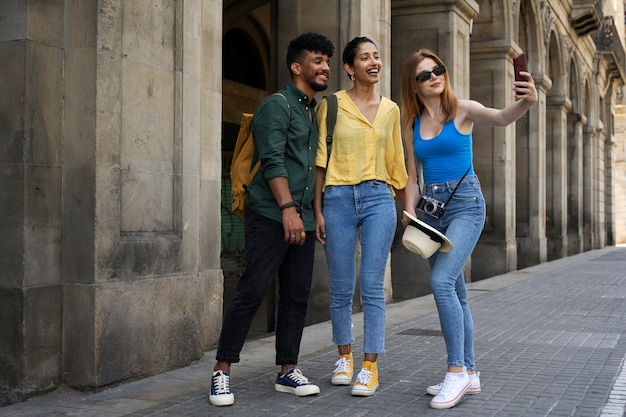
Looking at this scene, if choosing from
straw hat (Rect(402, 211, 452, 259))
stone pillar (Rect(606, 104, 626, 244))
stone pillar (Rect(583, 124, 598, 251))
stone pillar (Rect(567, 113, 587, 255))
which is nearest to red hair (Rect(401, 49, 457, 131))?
straw hat (Rect(402, 211, 452, 259))

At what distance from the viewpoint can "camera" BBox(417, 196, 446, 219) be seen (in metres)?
5.36

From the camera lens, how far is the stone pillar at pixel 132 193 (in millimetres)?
5469

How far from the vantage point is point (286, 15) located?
396 inches

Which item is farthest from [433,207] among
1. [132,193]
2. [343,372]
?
[132,193]

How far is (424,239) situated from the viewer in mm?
5164

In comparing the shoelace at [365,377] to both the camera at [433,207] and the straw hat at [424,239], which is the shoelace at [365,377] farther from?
the camera at [433,207]

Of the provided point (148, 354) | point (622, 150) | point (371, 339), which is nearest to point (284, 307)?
point (371, 339)

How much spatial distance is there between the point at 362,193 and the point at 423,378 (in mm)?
1375

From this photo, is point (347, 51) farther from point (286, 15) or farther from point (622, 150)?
point (622, 150)

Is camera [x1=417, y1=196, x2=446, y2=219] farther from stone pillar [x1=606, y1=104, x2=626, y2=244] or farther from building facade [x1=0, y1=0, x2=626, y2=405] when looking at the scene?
stone pillar [x1=606, y1=104, x2=626, y2=244]

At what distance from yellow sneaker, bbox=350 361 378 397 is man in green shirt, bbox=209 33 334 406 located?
24 centimetres

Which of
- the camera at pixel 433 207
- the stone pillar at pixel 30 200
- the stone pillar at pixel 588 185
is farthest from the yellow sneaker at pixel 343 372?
the stone pillar at pixel 588 185

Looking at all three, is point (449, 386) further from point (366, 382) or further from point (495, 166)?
point (495, 166)

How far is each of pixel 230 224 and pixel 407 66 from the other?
1141cm
